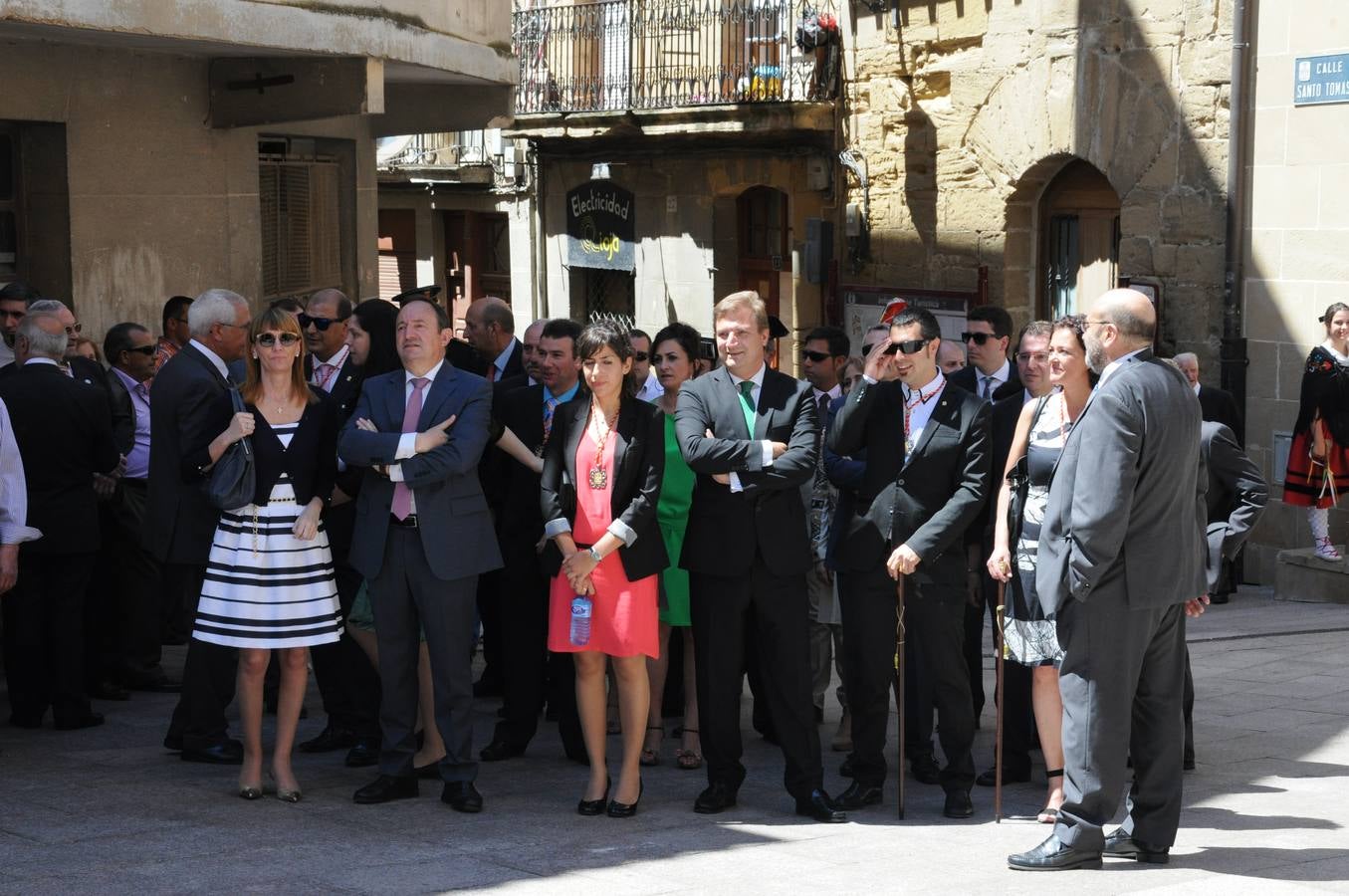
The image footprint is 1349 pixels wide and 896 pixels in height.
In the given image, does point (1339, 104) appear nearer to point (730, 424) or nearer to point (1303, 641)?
point (1303, 641)

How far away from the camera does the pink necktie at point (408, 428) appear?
6.41m

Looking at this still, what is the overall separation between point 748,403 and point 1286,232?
7609mm

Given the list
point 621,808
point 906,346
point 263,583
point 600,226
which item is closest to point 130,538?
point 263,583

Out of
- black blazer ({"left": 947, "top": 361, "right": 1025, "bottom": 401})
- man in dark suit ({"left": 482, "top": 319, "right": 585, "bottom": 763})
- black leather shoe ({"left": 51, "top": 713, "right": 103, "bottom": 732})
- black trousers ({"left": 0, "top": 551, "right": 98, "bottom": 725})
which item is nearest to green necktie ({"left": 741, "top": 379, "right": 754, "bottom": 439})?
man in dark suit ({"left": 482, "top": 319, "right": 585, "bottom": 763})

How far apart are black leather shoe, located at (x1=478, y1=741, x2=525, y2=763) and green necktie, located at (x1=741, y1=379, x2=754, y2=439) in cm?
186

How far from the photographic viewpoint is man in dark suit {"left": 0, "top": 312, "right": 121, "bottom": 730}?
24.8 feet

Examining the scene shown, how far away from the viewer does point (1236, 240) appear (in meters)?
12.9

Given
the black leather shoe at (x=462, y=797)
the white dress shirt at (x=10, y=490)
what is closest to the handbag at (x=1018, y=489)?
the black leather shoe at (x=462, y=797)

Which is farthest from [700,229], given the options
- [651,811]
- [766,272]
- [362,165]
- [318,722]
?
[651,811]

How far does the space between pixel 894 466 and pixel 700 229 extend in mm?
14764

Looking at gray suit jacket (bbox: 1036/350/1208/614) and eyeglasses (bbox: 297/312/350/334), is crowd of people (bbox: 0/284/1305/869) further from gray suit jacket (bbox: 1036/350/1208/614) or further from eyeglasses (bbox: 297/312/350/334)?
eyeglasses (bbox: 297/312/350/334)

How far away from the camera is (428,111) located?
1234cm

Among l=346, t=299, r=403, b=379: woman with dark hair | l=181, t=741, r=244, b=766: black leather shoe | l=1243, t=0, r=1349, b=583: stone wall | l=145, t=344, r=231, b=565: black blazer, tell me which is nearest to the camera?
l=145, t=344, r=231, b=565: black blazer

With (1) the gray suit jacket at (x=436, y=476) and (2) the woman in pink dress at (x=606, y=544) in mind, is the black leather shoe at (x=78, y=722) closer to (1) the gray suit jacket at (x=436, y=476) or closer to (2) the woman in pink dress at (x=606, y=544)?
(1) the gray suit jacket at (x=436, y=476)
